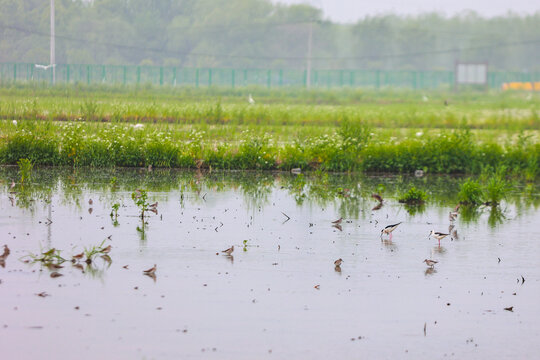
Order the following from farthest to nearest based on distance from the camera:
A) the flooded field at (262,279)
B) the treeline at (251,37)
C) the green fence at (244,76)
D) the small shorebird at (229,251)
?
the treeline at (251,37)
the green fence at (244,76)
the small shorebird at (229,251)
the flooded field at (262,279)

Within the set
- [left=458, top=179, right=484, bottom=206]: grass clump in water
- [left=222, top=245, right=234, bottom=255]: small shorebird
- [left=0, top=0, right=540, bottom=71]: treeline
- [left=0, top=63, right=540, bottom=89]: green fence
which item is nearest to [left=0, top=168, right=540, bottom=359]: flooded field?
[left=222, top=245, right=234, bottom=255]: small shorebird

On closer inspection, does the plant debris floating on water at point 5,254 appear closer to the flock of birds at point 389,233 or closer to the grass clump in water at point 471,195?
the flock of birds at point 389,233

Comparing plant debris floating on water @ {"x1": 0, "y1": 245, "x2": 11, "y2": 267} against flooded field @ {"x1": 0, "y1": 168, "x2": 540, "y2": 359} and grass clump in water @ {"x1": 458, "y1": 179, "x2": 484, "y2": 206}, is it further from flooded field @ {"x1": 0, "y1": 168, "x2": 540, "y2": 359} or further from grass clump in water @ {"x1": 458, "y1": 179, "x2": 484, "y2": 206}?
grass clump in water @ {"x1": 458, "y1": 179, "x2": 484, "y2": 206}

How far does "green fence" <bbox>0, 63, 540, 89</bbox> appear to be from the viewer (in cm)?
4088

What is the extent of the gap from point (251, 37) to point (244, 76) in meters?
12.3

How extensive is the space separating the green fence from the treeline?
149 cm

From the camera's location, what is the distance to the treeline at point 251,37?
140ft

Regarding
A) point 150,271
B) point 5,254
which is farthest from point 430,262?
point 5,254

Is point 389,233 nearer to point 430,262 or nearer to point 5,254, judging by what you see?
point 430,262

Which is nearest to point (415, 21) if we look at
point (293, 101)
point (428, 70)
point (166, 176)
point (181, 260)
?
point (428, 70)

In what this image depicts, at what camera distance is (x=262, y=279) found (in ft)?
25.9

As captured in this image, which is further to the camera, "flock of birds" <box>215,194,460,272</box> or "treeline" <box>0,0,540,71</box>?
"treeline" <box>0,0,540,71</box>

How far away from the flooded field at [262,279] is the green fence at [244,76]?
23.2 m

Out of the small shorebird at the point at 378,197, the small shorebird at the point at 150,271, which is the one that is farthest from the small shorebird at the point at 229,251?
the small shorebird at the point at 378,197
